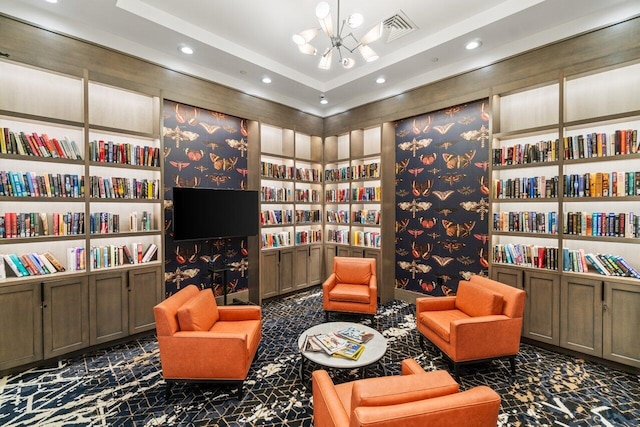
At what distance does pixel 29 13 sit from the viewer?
3.16 metres

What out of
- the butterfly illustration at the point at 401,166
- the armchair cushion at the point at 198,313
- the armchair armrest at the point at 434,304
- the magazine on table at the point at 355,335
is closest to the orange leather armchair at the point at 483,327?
the armchair armrest at the point at 434,304

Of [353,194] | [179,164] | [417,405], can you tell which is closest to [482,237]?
[353,194]

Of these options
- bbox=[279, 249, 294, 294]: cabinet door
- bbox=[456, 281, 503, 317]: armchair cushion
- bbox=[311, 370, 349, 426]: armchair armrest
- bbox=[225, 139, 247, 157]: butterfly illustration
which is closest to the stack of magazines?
bbox=[311, 370, 349, 426]: armchair armrest

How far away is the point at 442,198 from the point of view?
15.9 feet

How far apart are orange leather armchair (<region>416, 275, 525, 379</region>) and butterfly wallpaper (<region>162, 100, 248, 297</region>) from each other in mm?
3161

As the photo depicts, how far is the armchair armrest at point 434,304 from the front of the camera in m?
3.61

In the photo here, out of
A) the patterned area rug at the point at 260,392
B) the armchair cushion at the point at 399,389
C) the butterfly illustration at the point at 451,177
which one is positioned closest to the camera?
the armchair cushion at the point at 399,389

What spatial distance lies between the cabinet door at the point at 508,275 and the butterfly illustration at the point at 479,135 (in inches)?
71.5

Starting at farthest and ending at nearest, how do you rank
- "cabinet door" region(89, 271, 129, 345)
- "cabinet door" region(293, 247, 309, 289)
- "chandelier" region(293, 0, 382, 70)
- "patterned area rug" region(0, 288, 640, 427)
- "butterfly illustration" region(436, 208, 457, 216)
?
"cabinet door" region(293, 247, 309, 289), "butterfly illustration" region(436, 208, 457, 216), "cabinet door" region(89, 271, 129, 345), "chandelier" region(293, 0, 382, 70), "patterned area rug" region(0, 288, 640, 427)

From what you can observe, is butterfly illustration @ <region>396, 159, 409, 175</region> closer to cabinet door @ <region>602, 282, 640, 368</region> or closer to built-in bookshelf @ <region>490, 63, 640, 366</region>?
built-in bookshelf @ <region>490, 63, 640, 366</region>

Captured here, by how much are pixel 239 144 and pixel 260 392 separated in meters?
3.98

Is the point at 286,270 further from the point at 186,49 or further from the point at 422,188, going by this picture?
the point at 186,49

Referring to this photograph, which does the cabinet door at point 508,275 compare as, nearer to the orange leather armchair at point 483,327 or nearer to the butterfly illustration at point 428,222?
the orange leather armchair at point 483,327

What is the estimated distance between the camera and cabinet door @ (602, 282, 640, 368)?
120 inches
